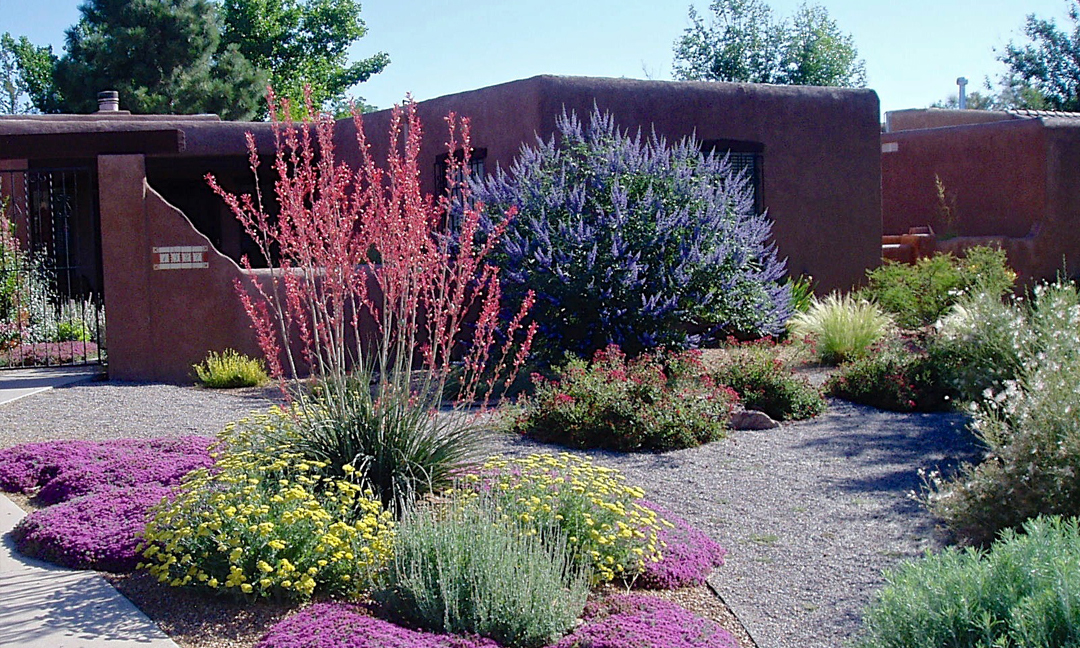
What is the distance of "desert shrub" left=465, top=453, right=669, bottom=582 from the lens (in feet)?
16.3

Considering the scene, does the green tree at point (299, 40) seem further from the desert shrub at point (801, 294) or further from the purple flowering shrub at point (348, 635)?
the purple flowering shrub at point (348, 635)

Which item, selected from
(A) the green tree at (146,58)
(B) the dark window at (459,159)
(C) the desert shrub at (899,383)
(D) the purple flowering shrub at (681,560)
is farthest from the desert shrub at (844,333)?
(A) the green tree at (146,58)

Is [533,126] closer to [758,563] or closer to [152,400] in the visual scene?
[152,400]

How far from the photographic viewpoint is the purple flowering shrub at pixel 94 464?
6.57 meters

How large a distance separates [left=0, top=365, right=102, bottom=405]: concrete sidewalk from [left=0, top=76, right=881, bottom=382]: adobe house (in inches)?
26.7

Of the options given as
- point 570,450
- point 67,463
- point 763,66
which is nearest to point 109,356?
point 67,463

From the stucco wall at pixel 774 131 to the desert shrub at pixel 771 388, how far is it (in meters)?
4.81

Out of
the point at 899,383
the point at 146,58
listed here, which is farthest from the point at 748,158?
the point at 146,58

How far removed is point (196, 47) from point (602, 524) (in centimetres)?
2821

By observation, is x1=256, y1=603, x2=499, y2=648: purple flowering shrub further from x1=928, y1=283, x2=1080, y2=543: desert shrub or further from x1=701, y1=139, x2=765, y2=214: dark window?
x1=701, y1=139, x2=765, y2=214: dark window

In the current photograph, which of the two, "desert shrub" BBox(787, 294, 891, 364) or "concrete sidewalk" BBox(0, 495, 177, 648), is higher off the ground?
"desert shrub" BBox(787, 294, 891, 364)

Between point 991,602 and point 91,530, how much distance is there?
4.28 metres

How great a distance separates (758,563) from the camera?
5441 mm

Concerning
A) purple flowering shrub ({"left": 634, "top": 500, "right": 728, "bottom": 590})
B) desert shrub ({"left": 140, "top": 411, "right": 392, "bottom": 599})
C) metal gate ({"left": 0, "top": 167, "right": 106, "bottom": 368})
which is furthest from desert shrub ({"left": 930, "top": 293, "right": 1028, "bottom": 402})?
metal gate ({"left": 0, "top": 167, "right": 106, "bottom": 368})
